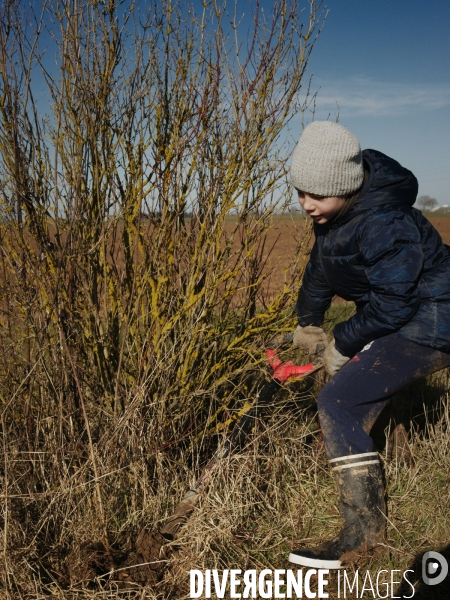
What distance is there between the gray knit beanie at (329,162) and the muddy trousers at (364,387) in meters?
0.68

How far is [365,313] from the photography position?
7.81ft

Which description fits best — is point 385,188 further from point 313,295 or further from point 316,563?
point 316,563

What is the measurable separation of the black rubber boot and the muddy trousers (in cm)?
3

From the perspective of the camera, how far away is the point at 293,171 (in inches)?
95.2

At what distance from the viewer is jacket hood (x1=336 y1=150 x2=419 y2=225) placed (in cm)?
237

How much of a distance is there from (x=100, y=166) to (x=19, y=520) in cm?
162

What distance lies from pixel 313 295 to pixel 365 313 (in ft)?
1.79

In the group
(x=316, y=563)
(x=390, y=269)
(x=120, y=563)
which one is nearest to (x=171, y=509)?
(x=120, y=563)

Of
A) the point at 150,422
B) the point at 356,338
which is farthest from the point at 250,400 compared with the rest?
the point at 356,338

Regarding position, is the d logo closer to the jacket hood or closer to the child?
the child

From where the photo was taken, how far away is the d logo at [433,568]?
2.28 meters

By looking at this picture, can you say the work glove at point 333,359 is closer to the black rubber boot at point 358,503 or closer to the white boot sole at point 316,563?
the black rubber boot at point 358,503

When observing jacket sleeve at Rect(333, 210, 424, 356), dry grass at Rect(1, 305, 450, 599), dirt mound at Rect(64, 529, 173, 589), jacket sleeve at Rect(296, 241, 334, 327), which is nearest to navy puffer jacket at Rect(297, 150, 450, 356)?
jacket sleeve at Rect(333, 210, 424, 356)

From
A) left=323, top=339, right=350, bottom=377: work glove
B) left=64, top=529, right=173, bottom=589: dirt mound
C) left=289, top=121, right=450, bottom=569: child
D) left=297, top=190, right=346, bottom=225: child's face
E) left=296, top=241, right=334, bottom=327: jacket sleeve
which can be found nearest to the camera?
left=64, top=529, right=173, bottom=589: dirt mound
